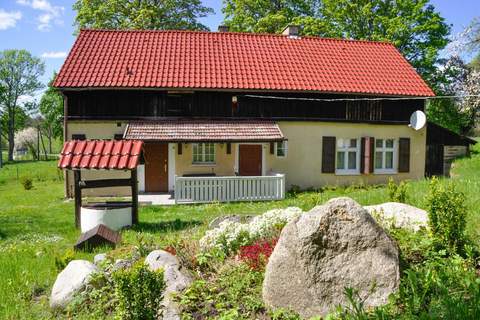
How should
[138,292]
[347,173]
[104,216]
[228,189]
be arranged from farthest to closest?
[347,173]
[228,189]
[104,216]
[138,292]

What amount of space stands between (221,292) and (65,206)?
11.2 meters

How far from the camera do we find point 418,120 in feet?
60.7

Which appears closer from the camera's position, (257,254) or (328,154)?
(257,254)

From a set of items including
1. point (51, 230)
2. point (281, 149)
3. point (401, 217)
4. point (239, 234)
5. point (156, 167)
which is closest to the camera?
point (239, 234)

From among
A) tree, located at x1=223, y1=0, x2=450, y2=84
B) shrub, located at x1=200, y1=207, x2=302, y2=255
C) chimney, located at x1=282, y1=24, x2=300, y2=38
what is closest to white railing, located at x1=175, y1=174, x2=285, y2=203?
shrub, located at x1=200, y1=207, x2=302, y2=255

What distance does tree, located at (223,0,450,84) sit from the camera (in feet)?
83.9

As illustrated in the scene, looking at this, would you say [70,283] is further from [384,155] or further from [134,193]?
[384,155]

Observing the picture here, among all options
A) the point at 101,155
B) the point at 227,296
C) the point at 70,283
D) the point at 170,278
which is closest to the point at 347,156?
the point at 101,155

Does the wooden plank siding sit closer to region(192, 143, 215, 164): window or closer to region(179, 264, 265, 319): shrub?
region(192, 143, 215, 164): window

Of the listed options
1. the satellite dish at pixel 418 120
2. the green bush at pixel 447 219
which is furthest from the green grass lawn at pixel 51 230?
the satellite dish at pixel 418 120

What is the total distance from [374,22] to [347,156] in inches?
478

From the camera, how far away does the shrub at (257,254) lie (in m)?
5.51

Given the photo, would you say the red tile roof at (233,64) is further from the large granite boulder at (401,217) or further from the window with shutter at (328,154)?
the large granite boulder at (401,217)

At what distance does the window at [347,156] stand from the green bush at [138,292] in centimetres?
1509
